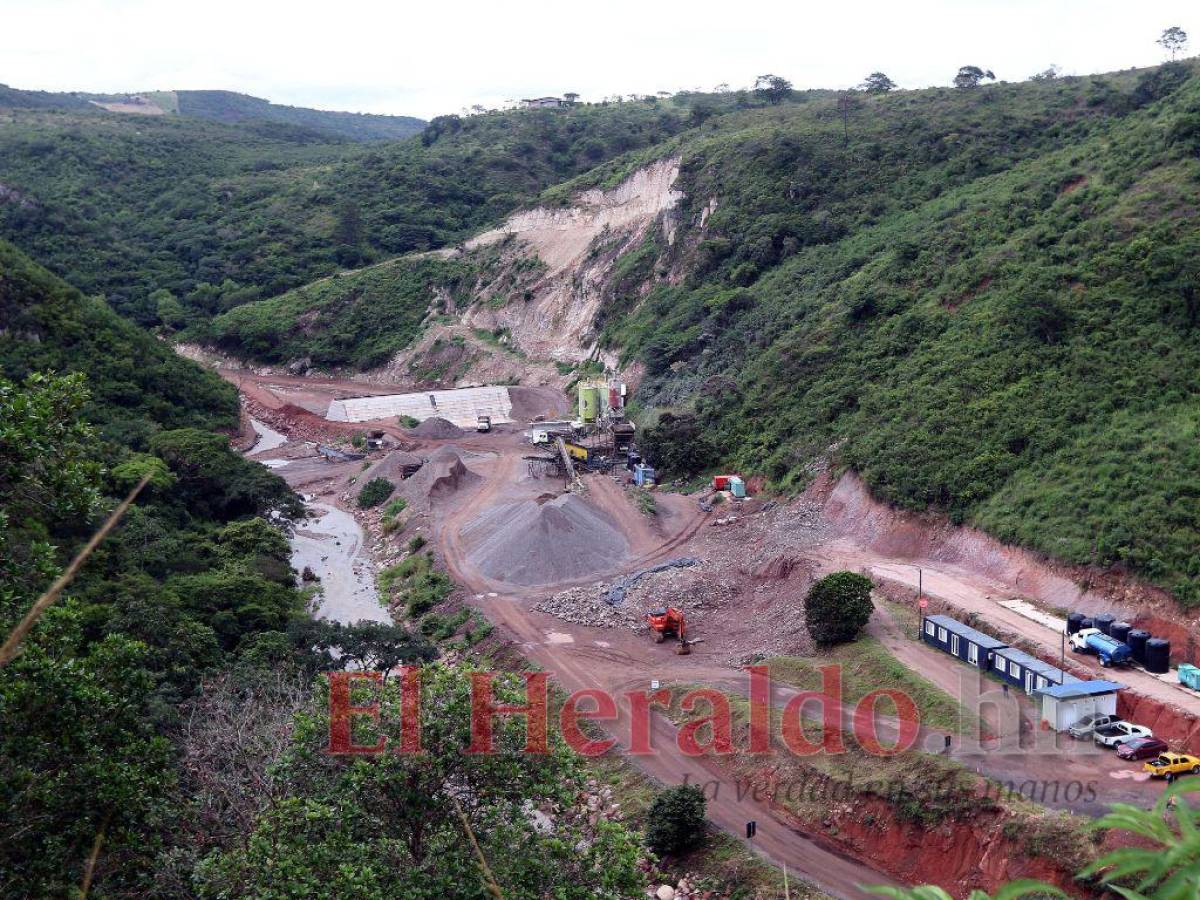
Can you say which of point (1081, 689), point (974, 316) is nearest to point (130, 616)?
point (1081, 689)

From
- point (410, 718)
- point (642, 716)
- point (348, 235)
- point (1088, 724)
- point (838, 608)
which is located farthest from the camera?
point (348, 235)

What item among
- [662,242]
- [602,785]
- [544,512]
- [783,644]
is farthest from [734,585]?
[662,242]

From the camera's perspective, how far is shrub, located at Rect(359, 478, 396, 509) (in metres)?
47.7

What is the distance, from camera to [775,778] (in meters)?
22.0

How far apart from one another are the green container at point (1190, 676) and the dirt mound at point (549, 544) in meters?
18.2

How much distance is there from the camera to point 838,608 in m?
26.8

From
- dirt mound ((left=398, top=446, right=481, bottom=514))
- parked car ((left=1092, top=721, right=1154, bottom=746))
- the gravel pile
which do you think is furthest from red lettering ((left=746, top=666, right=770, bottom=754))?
dirt mound ((left=398, top=446, right=481, bottom=514))

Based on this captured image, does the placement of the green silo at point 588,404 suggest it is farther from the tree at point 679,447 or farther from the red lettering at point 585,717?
the red lettering at point 585,717

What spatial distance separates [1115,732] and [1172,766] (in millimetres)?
1570

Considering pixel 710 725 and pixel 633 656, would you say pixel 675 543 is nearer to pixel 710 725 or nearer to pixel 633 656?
pixel 633 656

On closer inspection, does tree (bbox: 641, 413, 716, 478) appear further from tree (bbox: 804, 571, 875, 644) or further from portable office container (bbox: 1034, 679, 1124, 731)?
portable office container (bbox: 1034, 679, 1124, 731)

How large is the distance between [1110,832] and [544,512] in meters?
23.0

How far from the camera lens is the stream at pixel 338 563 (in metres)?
35.8

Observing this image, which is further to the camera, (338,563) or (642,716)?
(338,563)
